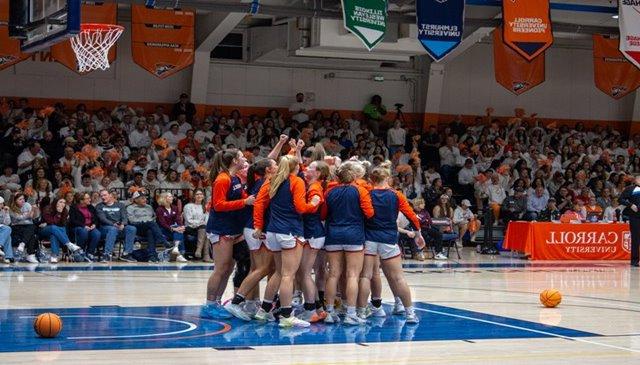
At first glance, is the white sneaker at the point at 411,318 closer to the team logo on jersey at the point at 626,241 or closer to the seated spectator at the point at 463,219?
the seated spectator at the point at 463,219

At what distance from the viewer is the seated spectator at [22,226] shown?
20.4m

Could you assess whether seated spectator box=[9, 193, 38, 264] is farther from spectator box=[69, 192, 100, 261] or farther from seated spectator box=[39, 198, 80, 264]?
spectator box=[69, 192, 100, 261]

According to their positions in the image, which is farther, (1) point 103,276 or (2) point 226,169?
(1) point 103,276

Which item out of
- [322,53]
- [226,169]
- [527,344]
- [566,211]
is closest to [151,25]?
[322,53]

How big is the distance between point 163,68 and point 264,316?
13.6m

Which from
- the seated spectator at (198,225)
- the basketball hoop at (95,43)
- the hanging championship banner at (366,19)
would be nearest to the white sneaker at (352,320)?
the basketball hoop at (95,43)

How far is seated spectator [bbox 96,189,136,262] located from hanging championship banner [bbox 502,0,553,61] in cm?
858

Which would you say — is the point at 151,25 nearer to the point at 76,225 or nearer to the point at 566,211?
the point at 76,225

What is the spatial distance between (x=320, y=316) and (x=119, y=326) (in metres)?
2.17

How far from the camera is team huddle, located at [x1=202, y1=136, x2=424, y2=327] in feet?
39.2

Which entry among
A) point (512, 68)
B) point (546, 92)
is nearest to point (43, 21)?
point (512, 68)

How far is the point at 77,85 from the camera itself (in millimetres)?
29578

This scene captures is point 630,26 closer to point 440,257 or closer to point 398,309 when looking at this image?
point 440,257

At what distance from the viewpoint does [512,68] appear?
27953 millimetres
